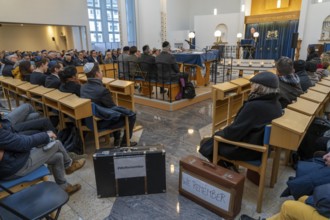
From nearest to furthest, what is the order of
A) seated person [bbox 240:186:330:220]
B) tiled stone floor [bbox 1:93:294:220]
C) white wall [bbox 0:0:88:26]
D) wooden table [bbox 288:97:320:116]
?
seated person [bbox 240:186:330:220] → tiled stone floor [bbox 1:93:294:220] → wooden table [bbox 288:97:320:116] → white wall [bbox 0:0:88:26]

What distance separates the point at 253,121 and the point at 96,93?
5.81 feet

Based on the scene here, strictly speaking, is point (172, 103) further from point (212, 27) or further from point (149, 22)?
point (212, 27)

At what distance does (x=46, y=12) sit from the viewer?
999cm

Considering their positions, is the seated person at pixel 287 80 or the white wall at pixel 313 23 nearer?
the seated person at pixel 287 80

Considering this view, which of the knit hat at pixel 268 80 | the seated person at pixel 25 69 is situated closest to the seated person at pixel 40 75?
the seated person at pixel 25 69

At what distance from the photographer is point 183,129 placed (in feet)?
11.9

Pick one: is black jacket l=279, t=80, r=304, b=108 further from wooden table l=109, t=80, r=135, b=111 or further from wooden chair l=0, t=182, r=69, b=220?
wooden chair l=0, t=182, r=69, b=220

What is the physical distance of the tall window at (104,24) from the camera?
40.9 ft

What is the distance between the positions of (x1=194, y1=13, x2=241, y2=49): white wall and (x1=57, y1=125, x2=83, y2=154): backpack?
482 inches

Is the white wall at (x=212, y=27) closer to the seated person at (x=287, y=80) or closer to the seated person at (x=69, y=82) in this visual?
the seated person at (x=287, y=80)

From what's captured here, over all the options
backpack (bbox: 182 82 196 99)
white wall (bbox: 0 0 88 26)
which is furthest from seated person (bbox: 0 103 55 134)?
white wall (bbox: 0 0 88 26)

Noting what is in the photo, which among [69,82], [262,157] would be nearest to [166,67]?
[69,82]

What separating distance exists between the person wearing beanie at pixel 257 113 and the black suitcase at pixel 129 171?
0.67 metres

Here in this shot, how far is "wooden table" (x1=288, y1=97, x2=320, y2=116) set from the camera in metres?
2.00
